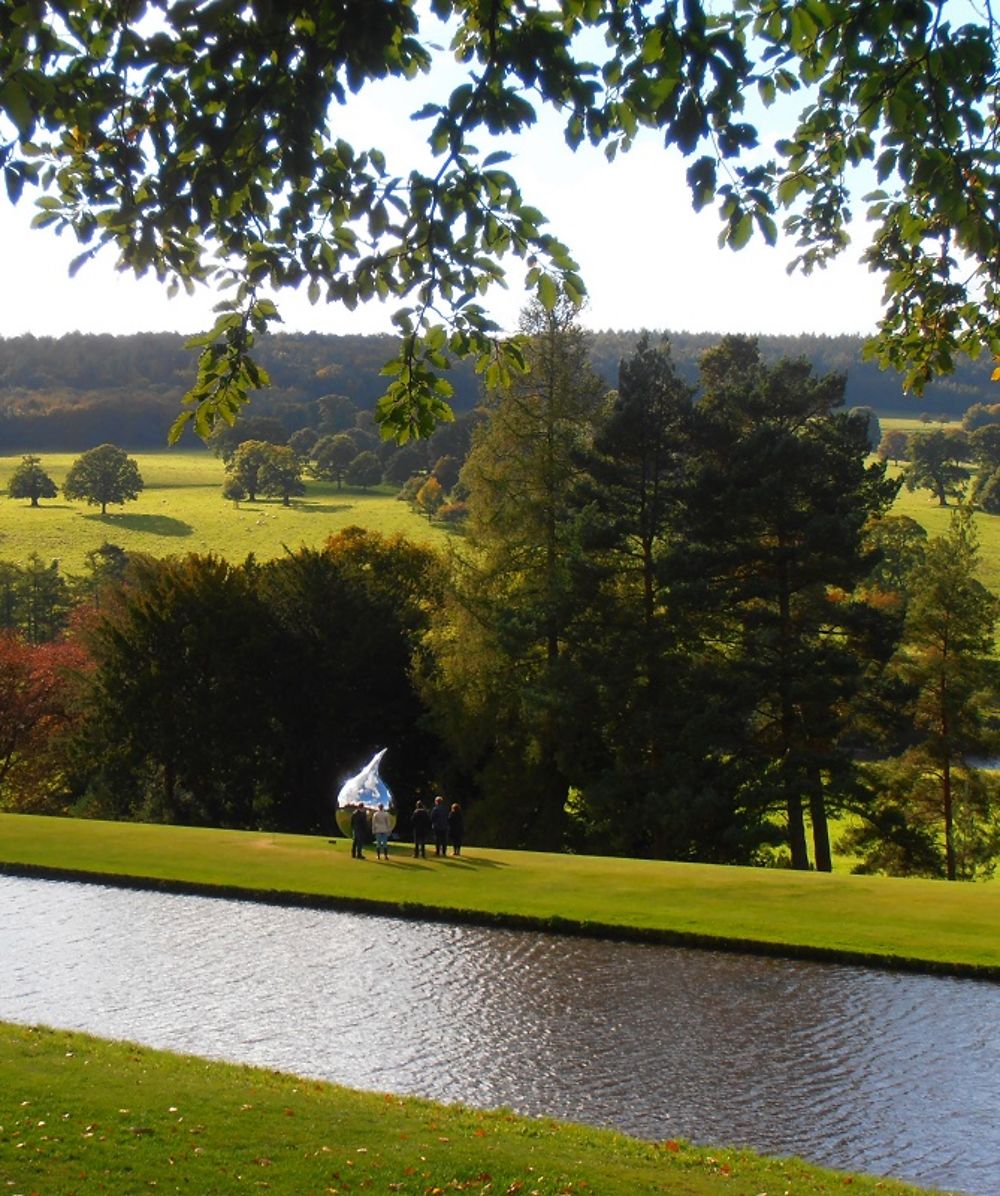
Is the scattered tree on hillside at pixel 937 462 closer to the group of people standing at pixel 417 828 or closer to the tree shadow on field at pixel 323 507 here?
the tree shadow on field at pixel 323 507

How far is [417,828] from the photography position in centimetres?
2730

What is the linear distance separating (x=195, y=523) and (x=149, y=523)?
404 centimetres

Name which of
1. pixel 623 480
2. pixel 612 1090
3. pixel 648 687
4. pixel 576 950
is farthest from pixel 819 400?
pixel 612 1090

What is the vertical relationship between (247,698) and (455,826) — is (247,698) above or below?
below

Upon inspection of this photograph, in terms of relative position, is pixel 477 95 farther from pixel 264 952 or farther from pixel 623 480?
pixel 623 480

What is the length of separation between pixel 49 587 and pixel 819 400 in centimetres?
5470

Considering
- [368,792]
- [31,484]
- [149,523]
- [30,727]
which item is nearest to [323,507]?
[149,523]

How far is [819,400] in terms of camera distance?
1606 inches

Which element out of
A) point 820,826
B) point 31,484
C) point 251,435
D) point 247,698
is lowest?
point 820,826

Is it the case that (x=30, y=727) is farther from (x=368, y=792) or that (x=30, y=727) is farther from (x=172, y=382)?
(x=172, y=382)

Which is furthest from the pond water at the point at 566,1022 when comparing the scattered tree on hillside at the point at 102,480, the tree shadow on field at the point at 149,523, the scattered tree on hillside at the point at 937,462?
the scattered tree on hillside at the point at 937,462

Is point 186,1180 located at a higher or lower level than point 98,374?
lower

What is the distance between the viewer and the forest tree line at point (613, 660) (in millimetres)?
37688

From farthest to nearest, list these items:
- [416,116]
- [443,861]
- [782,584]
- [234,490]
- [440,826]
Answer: [234,490] < [782,584] < [440,826] < [443,861] < [416,116]
